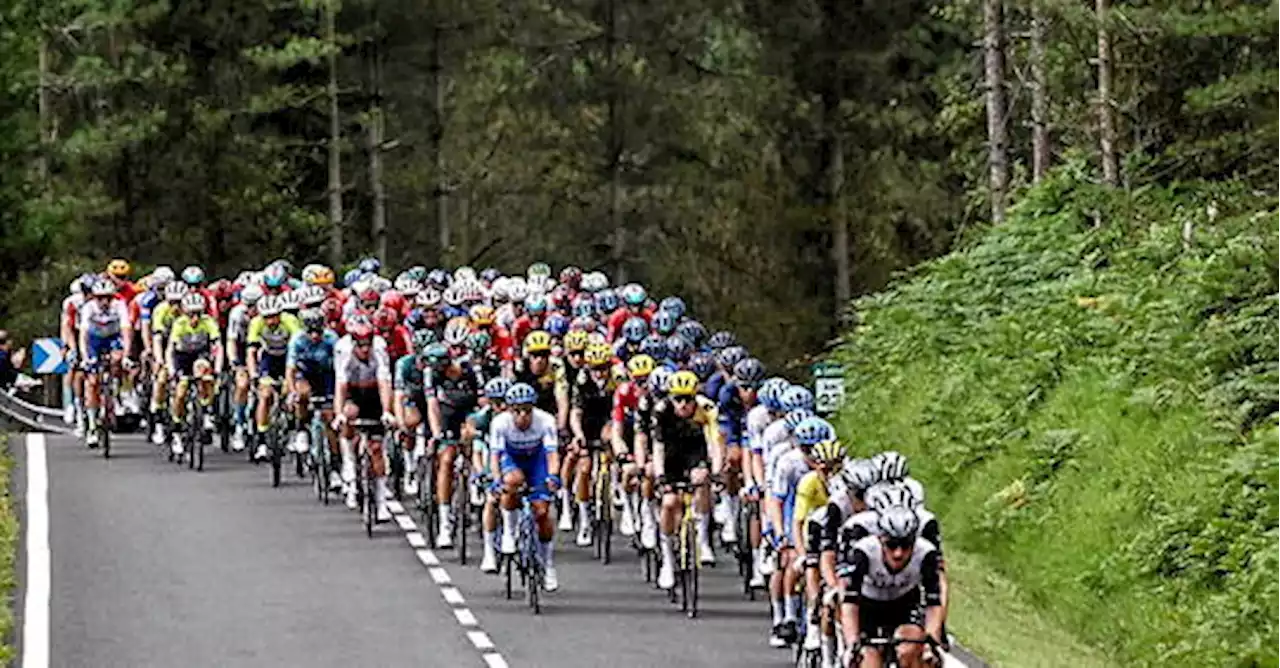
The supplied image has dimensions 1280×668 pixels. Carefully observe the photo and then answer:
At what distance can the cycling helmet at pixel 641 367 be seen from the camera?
27.2 m

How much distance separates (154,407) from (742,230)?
2632cm

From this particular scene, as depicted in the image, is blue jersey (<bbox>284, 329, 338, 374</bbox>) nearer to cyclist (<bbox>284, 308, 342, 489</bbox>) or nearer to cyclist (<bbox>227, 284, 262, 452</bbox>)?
cyclist (<bbox>284, 308, 342, 489</bbox>)

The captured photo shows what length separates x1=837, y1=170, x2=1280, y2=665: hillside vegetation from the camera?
23328 mm

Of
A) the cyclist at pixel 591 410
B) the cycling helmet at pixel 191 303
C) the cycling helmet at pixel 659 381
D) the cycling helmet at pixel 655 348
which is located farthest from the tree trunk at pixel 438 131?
the cycling helmet at pixel 659 381

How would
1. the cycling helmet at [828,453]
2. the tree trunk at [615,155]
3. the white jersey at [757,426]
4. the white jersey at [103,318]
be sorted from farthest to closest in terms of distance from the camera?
the tree trunk at [615,155], the white jersey at [103,318], the white jersey at [757,426], the cycling helmet at [828,453]

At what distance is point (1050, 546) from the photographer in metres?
26.5

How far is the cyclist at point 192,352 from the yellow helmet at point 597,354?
7897 mm

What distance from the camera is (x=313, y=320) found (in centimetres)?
3250

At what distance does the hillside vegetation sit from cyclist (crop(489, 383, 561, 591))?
390 centimetres

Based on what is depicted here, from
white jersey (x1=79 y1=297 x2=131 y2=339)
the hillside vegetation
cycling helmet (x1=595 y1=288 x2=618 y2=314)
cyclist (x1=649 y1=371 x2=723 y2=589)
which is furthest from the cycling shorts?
white jersey (x1=79 y1=297 x2=131 y2=339)

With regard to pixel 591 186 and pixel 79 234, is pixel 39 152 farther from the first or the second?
pixel 591 186

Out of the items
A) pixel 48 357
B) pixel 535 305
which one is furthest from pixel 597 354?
pixel 48 357

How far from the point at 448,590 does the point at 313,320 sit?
6.83 metres

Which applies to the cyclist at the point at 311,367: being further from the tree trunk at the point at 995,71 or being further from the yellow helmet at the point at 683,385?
the tree trunk at the point at 995,71
